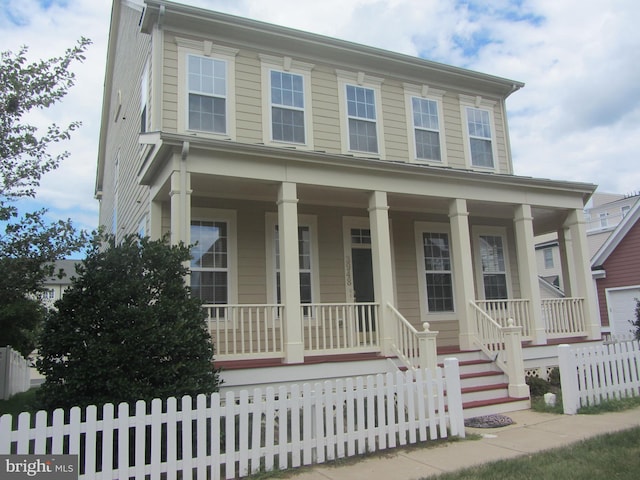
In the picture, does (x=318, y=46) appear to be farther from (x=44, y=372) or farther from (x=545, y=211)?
(x=44, y=372)

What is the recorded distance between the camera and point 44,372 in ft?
17.3

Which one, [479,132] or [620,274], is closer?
[479,132]

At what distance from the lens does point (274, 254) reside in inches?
383

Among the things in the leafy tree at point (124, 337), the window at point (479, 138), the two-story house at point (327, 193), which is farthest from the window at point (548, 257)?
the leafy tree at point (124, 337)

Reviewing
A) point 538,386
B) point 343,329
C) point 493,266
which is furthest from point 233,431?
point 493,266

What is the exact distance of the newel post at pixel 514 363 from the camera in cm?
799

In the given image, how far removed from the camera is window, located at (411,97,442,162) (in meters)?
11.5

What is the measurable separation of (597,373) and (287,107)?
284 inches

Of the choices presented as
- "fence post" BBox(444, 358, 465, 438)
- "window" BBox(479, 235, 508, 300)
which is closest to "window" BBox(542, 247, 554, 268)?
"window" BBox(479, 235, 508, 300)

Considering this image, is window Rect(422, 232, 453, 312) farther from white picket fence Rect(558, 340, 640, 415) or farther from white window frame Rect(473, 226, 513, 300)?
white picket fence Rect(558, 340, 640, 415)

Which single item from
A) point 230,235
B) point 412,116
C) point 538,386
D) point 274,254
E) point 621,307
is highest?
point 412,116

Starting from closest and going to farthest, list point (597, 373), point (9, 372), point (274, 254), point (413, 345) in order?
point (597, 373) < point (413, 345) < point (274, 254) < point (9, 372)

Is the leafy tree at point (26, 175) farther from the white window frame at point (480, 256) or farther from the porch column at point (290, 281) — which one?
the white window frame at point (480, 256)

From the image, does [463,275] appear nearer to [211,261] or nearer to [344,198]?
[344,198]
